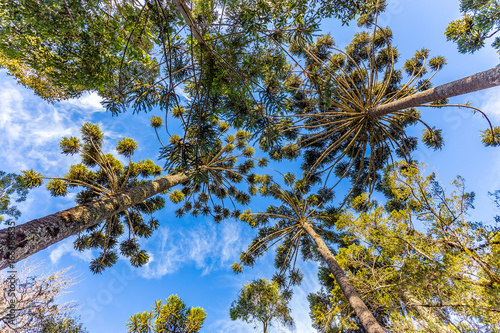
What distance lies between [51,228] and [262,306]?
7.32m

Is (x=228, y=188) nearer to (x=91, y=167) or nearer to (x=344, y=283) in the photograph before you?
(x=91, y=167)

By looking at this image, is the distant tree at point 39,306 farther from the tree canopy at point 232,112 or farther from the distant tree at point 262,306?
the distant tree at point 262,306

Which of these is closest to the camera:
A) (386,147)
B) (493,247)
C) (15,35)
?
(493,247)

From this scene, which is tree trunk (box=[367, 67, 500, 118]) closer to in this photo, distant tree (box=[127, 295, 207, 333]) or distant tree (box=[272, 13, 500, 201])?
distant tree (box=[272, 13, 500, 201])

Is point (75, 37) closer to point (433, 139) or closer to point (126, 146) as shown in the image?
point (126, 146)

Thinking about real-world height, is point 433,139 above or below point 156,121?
below

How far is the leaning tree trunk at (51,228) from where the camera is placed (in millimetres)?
2299

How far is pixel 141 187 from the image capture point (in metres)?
5.07

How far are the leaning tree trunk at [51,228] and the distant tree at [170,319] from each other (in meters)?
3.31

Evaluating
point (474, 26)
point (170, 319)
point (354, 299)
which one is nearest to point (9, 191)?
point (170, 319)

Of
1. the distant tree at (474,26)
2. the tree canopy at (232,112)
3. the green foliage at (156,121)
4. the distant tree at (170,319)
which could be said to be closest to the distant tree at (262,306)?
the tree canopy at (232,112)

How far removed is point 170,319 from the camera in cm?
529

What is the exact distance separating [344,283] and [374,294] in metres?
0.72

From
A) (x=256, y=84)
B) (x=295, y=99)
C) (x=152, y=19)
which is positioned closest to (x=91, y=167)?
(x=152, y=19)
